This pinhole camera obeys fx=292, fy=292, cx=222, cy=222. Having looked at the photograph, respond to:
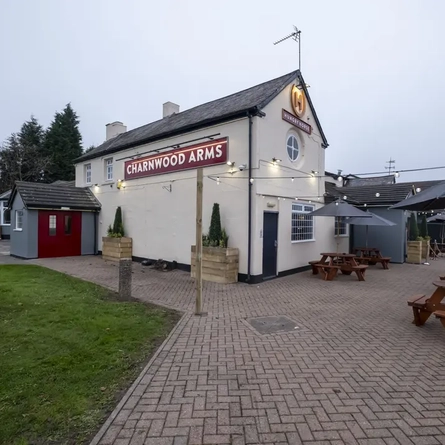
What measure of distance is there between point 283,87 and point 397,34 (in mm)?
10650

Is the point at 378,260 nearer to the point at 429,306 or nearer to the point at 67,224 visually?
the point at 429,306

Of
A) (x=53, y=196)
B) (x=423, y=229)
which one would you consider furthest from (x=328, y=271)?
(x=53, y=196)

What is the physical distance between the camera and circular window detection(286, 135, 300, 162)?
11.5m

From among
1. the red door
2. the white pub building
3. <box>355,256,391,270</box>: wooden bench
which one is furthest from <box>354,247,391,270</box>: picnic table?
the red door

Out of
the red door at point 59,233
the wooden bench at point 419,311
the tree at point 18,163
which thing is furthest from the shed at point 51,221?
the tree at point 18,163

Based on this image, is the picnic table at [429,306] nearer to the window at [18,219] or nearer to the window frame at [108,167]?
the window frame at [108,167]

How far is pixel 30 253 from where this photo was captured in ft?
47.0

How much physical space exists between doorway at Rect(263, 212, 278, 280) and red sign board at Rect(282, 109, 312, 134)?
3.69 m

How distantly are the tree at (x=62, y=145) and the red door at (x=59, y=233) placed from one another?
2725 centimetres

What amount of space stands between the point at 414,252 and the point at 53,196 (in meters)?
19.2

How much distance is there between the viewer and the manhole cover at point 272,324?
5.32 meters

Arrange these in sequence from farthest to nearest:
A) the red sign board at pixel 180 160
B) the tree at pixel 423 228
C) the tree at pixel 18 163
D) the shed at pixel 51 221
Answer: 1. the tree at pixel 18 163
2. the tree at pixel 423 228
3. the shed at pixel 51 221
4. the red sign board at pixel 180 160

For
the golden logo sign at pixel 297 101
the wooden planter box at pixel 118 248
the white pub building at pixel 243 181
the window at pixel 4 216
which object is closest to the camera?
the white pub building at pixel 243 181

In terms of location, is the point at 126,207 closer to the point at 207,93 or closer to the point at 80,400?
the point at 80,400
